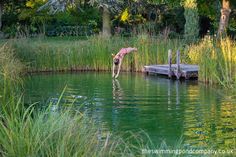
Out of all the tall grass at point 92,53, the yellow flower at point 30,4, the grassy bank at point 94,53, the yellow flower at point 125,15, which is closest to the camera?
the grassy bank at point 94,53

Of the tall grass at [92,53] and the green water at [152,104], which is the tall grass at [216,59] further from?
the tall grass at [92,53]

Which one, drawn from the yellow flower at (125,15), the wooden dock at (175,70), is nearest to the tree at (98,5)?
the yellow flower at (125,15)

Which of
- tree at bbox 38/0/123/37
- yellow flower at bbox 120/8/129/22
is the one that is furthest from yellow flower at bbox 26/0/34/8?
yellow flower at bbox 120/8/129/22

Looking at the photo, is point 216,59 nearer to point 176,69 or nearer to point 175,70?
point 176,69

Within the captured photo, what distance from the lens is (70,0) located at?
2816 centimetres

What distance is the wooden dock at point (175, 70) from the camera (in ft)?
61.1

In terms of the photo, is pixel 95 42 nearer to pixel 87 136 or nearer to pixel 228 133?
pixel 228 133

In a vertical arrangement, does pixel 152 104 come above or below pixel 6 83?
below

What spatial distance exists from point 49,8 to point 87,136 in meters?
24.8

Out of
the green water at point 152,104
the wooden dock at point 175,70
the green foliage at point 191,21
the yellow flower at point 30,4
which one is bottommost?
the green water at point 152,104

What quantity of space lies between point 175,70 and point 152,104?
6457mm

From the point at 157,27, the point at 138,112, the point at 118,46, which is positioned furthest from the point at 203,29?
the point at 138,112

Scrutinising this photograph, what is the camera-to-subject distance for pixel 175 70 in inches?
758

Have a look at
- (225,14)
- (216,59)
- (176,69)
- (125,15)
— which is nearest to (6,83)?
(216,59)
